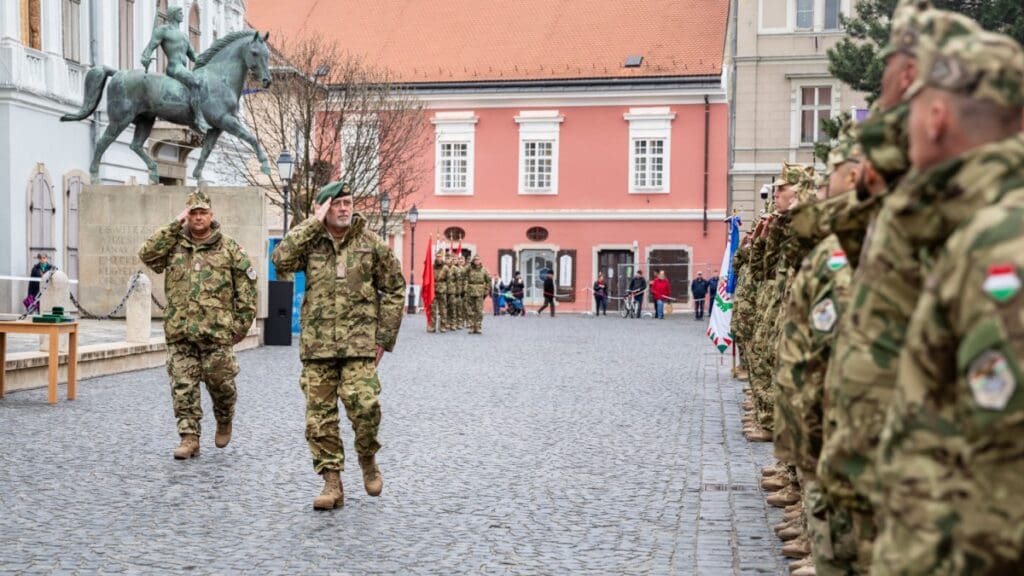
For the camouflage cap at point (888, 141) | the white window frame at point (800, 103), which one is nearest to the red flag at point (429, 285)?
the white window frame at point (800, 103)

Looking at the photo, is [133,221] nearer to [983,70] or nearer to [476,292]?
[476,292]

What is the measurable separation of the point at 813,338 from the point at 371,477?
13.9ft

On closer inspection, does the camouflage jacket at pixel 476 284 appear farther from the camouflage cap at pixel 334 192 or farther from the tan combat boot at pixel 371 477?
the camouflage cap at pixel 334 192

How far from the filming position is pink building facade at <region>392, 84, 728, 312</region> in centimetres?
5047

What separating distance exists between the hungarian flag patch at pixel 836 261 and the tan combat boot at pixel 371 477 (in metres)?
4.22

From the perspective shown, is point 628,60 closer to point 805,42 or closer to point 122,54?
point 805,42

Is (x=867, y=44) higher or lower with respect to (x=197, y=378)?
higher

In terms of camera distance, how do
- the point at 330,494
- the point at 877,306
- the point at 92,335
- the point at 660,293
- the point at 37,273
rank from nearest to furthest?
1. the point at 877,306
2. the point at 330,494
3. the point at 92,335
4. the point at 37,273
5. the point at 660,293

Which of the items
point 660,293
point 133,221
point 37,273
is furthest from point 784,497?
point 660,293

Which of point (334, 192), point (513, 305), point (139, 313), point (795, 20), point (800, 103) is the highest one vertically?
point (795, 20)

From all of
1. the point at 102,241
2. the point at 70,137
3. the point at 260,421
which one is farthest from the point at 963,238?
the point at 70,137

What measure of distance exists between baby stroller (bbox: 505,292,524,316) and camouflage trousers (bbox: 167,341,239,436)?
3758cm

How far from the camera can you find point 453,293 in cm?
3284

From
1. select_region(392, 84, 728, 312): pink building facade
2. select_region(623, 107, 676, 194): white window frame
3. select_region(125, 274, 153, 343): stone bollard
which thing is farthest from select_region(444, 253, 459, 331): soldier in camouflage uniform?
select_region(623, 107, 676, 194): white window frame
